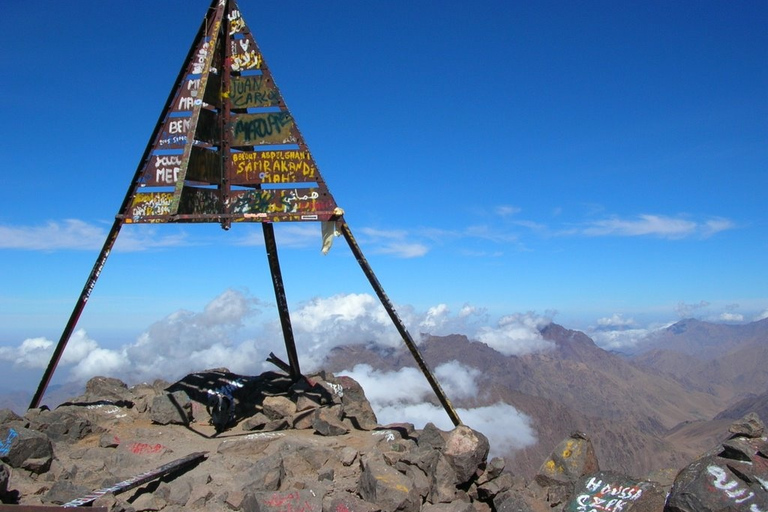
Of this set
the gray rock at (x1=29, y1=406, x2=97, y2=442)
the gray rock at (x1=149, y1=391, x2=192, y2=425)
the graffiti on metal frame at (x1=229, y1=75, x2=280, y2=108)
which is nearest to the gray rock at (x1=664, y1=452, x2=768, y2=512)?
A: the graffiti on metal frame at (x1=229, y1=75, x2=280, y2=108)

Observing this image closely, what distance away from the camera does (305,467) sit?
1014 centimetres

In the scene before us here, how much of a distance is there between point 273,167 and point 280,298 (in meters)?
3.95

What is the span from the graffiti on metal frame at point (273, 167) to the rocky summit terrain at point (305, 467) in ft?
18.2

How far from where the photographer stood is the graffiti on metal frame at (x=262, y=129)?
12.7 m

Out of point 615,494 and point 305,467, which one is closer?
point 615,494

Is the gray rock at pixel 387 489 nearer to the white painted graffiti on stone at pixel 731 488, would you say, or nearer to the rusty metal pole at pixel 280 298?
the white painted graffiti on stone at pixel 731 488

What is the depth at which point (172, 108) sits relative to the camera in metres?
13.1

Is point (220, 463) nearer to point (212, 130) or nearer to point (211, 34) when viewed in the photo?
point (212, 130)

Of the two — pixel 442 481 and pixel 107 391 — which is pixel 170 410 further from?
pixel 442 481

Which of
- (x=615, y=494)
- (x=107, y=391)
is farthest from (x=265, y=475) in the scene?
(x=107, y=391)

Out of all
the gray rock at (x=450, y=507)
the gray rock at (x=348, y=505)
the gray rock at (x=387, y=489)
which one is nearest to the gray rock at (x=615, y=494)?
the gray rock at (x=450, y=507)

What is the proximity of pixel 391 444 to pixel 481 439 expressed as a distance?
2.12m

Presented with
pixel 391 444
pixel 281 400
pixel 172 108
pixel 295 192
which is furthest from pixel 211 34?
pixel 391 444

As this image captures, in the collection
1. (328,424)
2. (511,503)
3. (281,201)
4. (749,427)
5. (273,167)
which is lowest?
(328,424)
